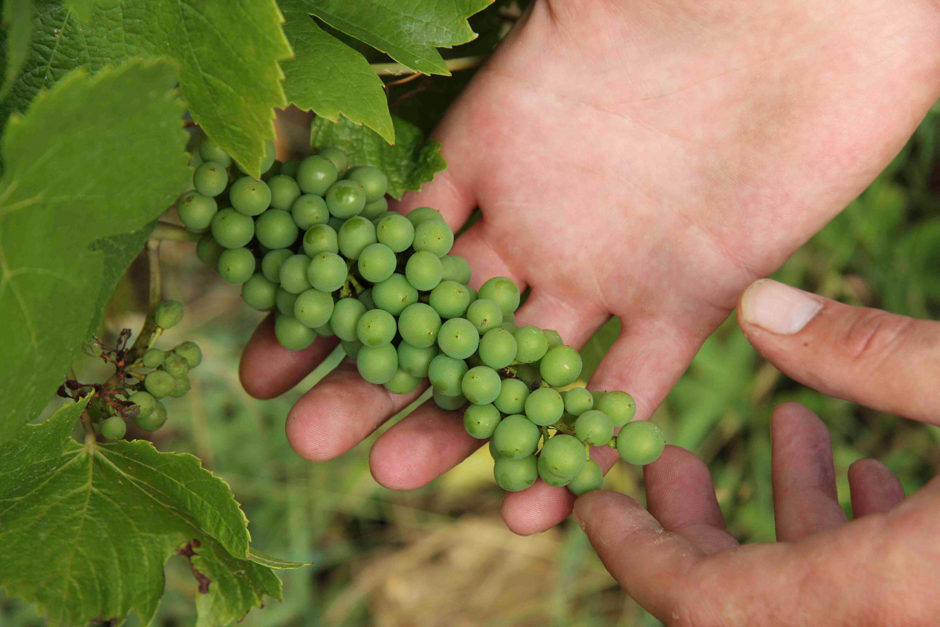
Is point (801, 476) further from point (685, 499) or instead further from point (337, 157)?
point (337, 157)

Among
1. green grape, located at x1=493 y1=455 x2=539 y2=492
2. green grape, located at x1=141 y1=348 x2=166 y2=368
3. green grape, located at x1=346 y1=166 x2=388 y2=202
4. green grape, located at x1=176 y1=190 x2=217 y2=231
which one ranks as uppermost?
green grape, located at x1=346 y1=166 x2=388 y2=202

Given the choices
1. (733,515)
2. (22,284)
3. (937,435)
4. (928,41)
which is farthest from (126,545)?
(937,435)

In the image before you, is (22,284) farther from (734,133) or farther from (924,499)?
(734,133)

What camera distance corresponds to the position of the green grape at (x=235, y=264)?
0.99m

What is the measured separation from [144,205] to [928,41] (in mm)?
1311

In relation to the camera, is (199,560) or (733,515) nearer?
(199,560)

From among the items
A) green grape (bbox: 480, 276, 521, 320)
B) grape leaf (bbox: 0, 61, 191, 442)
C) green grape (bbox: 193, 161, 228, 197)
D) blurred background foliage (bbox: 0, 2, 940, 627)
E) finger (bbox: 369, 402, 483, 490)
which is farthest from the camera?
blurred background foliage (bbox: 0, 2, 940, 627)

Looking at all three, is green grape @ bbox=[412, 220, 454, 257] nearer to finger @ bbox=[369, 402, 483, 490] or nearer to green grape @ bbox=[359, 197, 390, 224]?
green grape @ bbox=[359, 197, 390, 224]

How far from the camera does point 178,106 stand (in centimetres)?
68

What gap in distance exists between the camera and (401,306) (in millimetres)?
973

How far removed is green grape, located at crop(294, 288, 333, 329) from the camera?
953 mm

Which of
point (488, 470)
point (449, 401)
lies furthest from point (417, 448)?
point (488, 470)

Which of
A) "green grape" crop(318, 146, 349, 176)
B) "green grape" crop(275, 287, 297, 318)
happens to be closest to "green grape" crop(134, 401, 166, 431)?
"green grape" crop(275, 287, 297, 318)

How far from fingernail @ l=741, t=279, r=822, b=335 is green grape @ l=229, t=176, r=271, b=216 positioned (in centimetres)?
73
